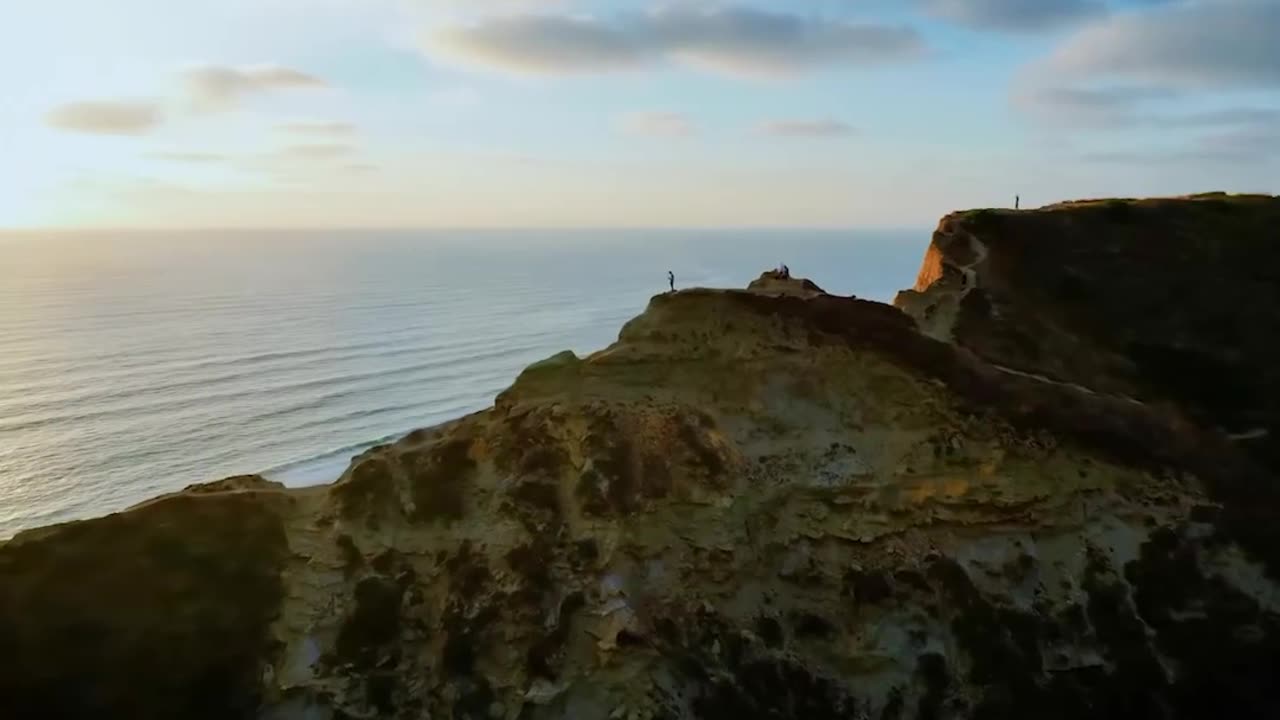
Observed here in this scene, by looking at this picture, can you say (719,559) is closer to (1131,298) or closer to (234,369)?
(1131,298)

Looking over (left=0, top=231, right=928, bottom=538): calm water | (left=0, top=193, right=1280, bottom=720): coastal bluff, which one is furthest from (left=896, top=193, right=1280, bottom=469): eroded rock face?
(left=0, top=231, right=928, bottom=538): calm water

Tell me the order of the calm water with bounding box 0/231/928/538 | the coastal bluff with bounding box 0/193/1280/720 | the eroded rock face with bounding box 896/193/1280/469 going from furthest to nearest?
1. the calm water with bounding box 0/231/928/538
2. the eroded rock face with bounding box 896/193/1280/469
3. the coastal bluff with bounding box 0/193/1280/720

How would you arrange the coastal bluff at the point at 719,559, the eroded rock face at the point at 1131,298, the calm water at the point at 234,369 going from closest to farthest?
1. the coastal bluff at the point at 719,559
2. the eroded rock face at the point at 1131,298
3. the calm water at the point at 234,369

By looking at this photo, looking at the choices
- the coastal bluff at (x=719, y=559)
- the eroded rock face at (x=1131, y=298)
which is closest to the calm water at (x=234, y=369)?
the coastal bluff at (x=719, y=559)

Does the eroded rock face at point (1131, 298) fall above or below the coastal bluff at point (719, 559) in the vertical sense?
above

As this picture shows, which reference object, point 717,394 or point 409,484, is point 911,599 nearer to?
point 717,394

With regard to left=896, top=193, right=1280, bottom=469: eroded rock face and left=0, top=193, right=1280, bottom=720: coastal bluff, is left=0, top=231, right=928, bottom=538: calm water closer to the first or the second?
left=0, top=193, right=1280, bottom=720: coastal bluff

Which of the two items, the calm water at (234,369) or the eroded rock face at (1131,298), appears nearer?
the eroded rock face at (1131,298)

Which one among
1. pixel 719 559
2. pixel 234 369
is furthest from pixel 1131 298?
pixel 234 369

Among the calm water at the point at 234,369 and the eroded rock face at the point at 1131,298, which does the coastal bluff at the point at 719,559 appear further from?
the calm water at the point at 234,369

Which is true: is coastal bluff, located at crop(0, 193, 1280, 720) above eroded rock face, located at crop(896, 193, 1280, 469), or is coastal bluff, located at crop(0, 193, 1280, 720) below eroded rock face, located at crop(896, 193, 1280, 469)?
below
